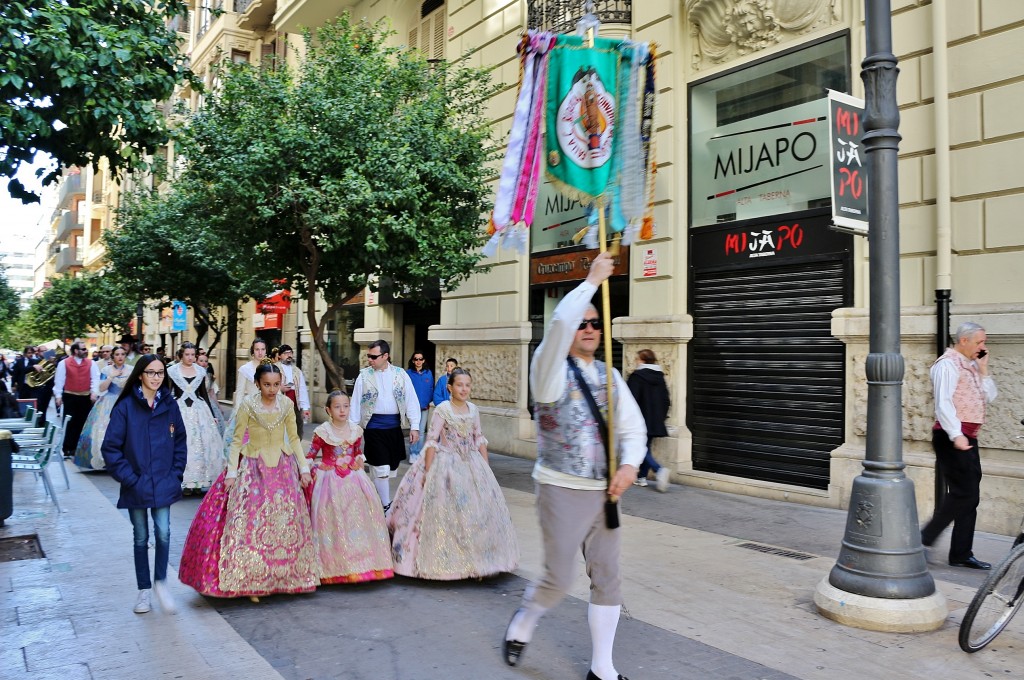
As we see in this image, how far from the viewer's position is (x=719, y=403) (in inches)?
415

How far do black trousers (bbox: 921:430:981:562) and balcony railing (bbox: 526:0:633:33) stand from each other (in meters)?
7.80

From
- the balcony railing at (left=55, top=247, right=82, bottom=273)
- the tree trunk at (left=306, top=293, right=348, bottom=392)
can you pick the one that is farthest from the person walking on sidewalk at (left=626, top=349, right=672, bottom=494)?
the balcony railing at (left=55, top=247, right=82, bottom=273)

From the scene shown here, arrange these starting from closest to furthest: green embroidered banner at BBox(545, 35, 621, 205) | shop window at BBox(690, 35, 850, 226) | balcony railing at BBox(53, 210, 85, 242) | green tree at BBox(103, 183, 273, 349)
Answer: green embroidered banner at BBox(545, 35, 621, 205)
shop window at BBox(690, 35, 850, 226)
green tree at BBox(103, 183, 273, 349)
balcony railing at BBox(53, 210, 85, 242)

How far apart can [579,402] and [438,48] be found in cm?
1521

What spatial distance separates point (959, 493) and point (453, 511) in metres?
3.82

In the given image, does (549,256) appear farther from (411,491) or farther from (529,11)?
(411,491)

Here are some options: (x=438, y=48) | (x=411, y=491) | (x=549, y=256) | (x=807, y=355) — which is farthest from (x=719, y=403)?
(x=438, y=48)

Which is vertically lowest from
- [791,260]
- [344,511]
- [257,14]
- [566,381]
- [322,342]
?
[344,511]

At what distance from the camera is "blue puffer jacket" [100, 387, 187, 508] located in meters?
5.21

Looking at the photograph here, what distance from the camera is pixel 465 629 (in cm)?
491

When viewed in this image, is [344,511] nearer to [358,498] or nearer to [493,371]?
[358,498]

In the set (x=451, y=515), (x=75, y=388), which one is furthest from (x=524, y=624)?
(x=75, y=388)

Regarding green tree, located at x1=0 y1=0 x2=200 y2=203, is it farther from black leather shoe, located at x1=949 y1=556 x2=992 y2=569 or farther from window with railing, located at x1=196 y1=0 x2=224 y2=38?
window with railing, located at x1=196 y1=0 x2=224 y2=38

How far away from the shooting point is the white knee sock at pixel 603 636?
3.94 metres
